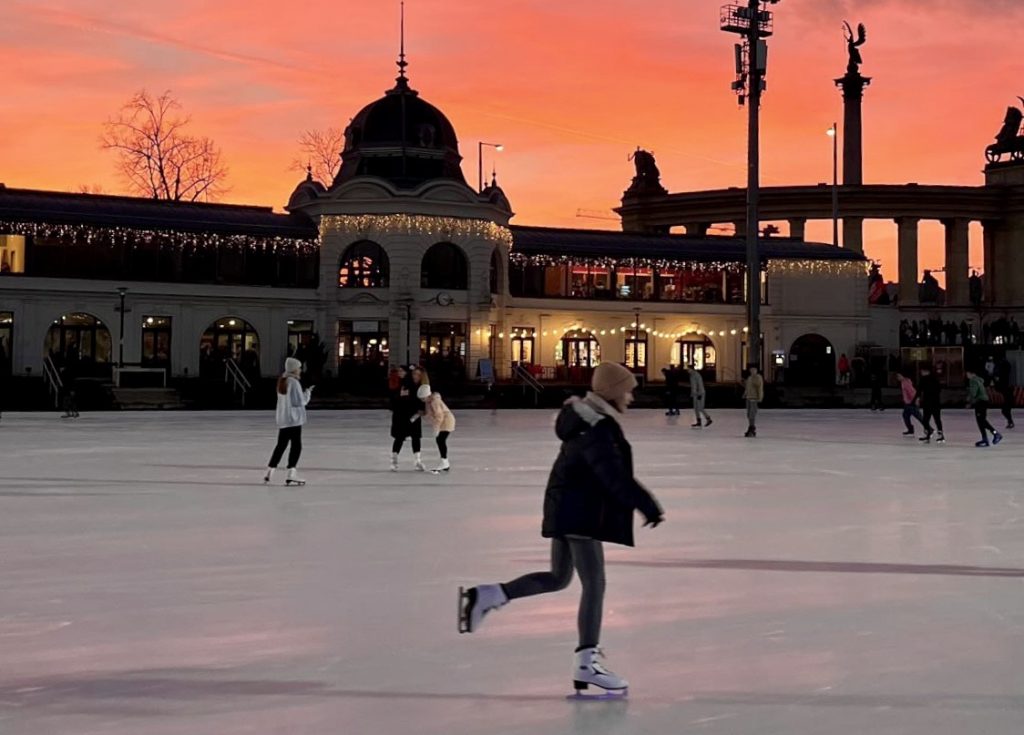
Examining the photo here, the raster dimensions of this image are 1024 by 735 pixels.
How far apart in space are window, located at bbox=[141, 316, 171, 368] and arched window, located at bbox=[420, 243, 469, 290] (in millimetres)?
10853

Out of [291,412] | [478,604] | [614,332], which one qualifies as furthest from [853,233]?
[478,604]

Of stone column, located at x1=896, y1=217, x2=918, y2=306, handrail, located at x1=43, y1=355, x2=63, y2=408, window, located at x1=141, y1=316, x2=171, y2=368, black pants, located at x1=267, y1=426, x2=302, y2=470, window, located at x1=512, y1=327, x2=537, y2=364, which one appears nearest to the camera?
black pants, located at x1=267, y1=426, x2=302, y2=470

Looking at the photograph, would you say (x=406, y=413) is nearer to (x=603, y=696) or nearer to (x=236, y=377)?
(x=603, y=696)

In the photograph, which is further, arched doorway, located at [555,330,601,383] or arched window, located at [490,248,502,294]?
arched doorway, located at [555,330,601,383]

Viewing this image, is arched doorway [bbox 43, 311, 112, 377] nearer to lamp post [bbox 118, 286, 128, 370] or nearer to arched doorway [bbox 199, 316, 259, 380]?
lamp post [bbox 118, 286, 128, 370]

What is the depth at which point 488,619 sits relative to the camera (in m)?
8.30

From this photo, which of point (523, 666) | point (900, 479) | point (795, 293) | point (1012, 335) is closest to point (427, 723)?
point (523, 666)

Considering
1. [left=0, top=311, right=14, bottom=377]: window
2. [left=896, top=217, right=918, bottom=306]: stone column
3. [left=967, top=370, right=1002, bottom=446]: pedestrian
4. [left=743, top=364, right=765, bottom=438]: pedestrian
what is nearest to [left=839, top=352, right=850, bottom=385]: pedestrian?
[left=896, top=217, right=918, bottom=306]: stone column

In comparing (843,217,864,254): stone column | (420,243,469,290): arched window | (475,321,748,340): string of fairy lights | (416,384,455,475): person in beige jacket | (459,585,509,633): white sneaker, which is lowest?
(459,585,509,633): white sneaker

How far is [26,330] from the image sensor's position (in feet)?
169

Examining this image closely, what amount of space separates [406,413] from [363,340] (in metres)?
38.1

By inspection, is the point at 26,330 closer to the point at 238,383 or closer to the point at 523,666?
the point at 238,383

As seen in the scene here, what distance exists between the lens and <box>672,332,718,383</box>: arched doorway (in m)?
66.7

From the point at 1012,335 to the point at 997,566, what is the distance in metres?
70.3
